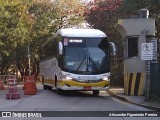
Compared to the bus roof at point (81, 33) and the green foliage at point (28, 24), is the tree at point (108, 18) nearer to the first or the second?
the green foliage at point (28, 24)

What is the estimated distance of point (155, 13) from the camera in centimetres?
Result: 3167

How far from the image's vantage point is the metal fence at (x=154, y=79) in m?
20.7

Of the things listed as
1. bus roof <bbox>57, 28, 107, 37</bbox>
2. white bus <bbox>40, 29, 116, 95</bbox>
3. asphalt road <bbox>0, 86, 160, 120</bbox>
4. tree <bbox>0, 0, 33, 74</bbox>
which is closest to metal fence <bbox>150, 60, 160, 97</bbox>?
asphalt road <bbox>0, 86, 160, 120</bbox>

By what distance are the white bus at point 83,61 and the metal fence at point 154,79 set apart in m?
3.94

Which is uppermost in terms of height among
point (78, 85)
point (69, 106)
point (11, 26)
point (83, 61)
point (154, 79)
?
point (11, 26)

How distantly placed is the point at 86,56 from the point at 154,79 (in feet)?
15.4

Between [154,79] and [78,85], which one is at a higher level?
[154,79]

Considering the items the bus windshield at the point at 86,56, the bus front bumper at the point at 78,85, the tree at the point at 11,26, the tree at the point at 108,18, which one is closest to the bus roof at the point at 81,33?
the bus windshield at the point at 86,56

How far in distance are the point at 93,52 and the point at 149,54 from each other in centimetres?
502

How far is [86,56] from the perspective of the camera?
79.4 ft

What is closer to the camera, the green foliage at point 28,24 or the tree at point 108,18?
the tree at point 108,18

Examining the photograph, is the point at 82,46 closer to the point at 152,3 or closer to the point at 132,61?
the point at 132,61

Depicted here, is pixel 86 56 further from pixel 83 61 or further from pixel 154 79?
pixel 154 79

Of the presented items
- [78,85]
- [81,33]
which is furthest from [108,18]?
[78,85]
